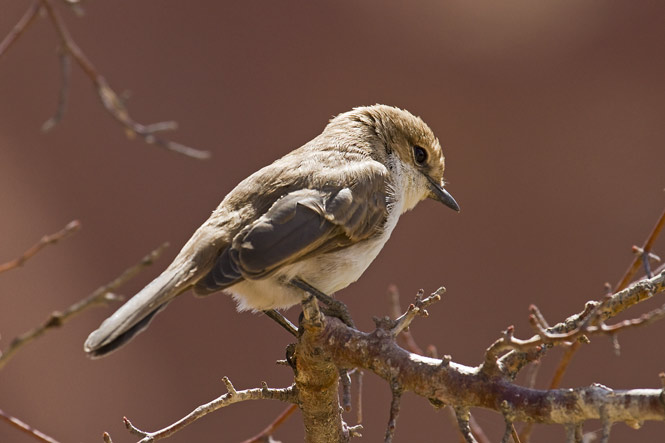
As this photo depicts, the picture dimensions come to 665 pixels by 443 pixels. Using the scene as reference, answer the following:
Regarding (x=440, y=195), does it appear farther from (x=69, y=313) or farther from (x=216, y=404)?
(x=69, y=313)

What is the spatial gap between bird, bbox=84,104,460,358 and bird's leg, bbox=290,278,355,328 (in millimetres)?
14

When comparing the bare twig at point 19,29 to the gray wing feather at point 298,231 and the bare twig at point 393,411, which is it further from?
the bare twig at point 393,411

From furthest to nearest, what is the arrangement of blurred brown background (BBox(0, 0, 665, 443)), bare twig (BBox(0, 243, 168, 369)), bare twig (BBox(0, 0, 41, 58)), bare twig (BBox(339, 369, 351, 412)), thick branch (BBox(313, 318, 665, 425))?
blurred brown background (BBox(0, 0, 665, 443)) < bare twig (BBox(339, 369, 351, 412)) < bare twig (BBox(0, 0, 41, 58)) < thick branch (BBox(313, 318, 665, 425)) < bare twig (BBox(0, 243, 168, 369))

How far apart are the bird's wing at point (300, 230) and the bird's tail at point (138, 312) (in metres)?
0.11

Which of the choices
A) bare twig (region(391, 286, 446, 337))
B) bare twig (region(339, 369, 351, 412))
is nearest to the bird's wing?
bare twig (region(339, 369, 351, 412))

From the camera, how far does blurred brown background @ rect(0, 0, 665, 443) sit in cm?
751

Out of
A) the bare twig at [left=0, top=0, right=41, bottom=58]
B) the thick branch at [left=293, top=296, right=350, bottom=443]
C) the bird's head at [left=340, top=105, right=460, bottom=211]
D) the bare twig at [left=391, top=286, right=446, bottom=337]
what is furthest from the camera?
the bird's head at [left=340, top=105, right=460, bottom=211]

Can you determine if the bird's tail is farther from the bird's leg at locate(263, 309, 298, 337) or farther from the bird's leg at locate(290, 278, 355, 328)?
the bird's leg at locate(263, 309, 298, 337)

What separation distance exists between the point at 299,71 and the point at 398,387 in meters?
6.00

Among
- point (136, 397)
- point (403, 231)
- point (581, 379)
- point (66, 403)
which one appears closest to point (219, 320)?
point (136, 397)

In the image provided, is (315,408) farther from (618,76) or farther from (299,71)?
(618,76)

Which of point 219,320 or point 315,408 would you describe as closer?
point 315,408

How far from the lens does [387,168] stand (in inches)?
168

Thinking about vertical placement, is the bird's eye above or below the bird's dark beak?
above
